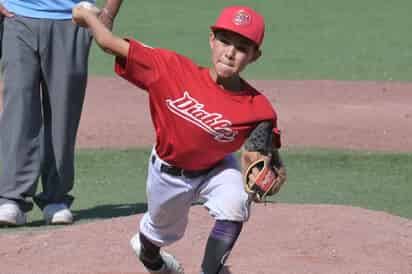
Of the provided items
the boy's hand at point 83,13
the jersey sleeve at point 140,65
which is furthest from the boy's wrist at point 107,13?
the jersey sleeve at point 140,65

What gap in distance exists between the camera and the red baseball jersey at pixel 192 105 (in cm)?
536

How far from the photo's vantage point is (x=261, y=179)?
528cm

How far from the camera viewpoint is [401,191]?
9000 mm

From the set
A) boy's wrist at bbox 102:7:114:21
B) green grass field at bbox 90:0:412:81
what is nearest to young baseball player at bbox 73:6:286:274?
→ boy's wrist at bbox 102:7:114:21

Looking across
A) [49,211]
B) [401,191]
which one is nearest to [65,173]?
[49,211]

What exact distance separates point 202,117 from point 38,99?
2.43 metres

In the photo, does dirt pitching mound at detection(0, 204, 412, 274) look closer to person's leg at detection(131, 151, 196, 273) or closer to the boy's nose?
person's leg at detection(131, 151, 196, 273)

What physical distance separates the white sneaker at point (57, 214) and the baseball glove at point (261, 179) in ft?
7.94

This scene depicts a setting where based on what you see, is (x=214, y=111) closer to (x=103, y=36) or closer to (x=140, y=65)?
(x=140, y=65)

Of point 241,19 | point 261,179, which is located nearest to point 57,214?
point 261,179

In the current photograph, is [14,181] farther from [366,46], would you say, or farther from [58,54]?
[366,46]

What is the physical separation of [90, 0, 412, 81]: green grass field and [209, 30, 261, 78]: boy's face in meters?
8.82

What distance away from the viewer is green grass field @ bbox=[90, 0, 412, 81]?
591 inches

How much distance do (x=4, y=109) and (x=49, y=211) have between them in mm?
A: 765
